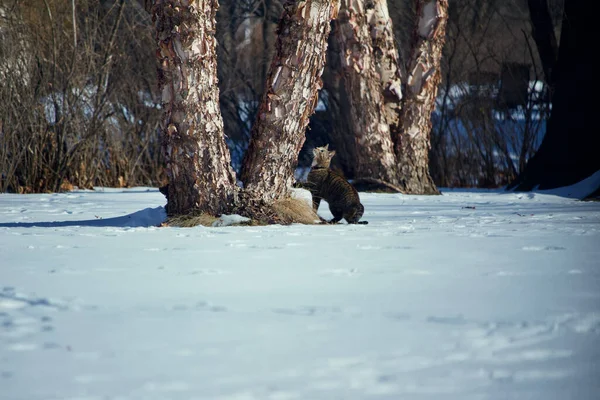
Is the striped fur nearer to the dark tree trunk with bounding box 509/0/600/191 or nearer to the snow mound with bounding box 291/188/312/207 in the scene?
the snow mound with bounding box 291/188/312/207

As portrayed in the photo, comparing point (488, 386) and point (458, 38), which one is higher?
point (458, 38)

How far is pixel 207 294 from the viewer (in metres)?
2.85

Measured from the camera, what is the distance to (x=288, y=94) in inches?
223

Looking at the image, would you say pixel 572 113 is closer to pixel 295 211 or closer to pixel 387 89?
pixel 387 89

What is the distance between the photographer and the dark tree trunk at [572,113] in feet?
31.8

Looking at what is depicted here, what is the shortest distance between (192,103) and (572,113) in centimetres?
620

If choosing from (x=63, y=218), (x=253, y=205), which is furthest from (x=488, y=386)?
(x=63, y=218)

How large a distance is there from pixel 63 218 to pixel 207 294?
154 inches

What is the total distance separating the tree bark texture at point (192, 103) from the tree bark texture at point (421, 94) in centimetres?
490

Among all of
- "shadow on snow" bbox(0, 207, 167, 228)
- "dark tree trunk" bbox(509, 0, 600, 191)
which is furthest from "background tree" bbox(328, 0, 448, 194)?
"shadow on snow" bbox(0, 207, 167, 228)

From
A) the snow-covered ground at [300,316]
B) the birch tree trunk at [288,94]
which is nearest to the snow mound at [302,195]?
the birch tree trunk at [288,94]

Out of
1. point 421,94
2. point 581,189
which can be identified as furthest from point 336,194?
point 581,189

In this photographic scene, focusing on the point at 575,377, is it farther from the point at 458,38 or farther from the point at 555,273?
the point at 458,38

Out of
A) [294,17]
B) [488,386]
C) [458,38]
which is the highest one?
[458,38]
